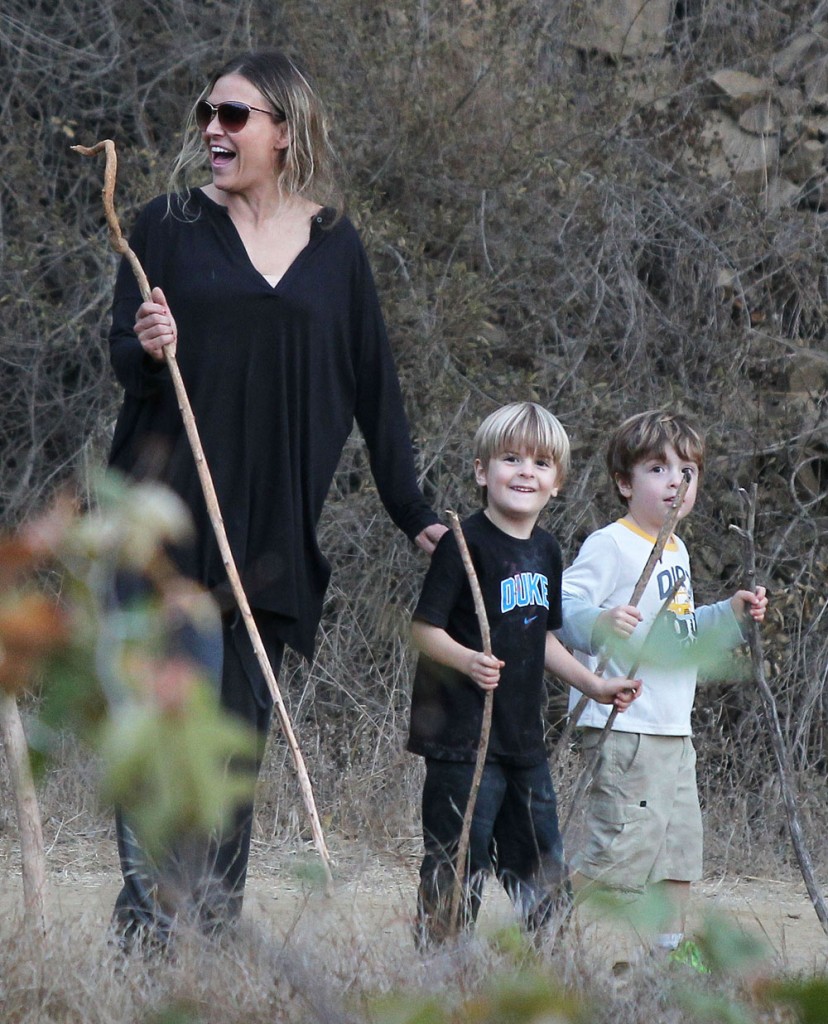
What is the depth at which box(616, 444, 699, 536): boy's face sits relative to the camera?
3.43 m

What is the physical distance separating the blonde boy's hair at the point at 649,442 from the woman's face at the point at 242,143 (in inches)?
46.0

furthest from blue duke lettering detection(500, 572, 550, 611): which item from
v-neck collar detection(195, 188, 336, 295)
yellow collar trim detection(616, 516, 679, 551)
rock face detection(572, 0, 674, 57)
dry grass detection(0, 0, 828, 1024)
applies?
rock face detection(572, 0, 674, 57)

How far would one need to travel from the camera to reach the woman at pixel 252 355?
2.63m

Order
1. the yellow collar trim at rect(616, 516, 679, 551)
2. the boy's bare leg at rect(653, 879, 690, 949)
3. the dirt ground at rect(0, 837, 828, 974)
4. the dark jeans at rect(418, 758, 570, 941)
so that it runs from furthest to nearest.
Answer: the yellow collar trim at rect(616, 516, 679, 551), the dark jeans at rect(418, 758, 570, 941), the dirt ground at rect(0, 837, 828, 974), the boy's bare leg at rect(653, 879, 690, 949)

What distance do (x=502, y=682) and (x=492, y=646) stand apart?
78 millimetres

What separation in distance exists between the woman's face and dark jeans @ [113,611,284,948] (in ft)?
2.71

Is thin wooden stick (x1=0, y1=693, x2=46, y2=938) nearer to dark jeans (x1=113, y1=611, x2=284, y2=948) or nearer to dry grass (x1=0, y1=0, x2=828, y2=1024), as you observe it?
dark jeans (x1=113, y1=611, x2=284, y2=948)

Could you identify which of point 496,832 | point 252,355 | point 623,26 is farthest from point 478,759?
point 623,26

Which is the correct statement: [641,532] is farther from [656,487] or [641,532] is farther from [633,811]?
[633,811]

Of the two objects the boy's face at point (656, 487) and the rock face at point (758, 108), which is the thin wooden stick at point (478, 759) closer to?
the boy's face at point (656, 487)

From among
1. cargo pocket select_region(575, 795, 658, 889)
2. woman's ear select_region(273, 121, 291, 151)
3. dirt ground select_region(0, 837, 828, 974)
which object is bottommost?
dirt ground select_region(0, 837, 828, 974)

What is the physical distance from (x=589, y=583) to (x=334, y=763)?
7.12 feet

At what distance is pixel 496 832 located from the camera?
307cm

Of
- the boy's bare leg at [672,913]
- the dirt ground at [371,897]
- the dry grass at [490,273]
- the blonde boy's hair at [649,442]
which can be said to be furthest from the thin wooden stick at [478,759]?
the dry grass at [490,273]
